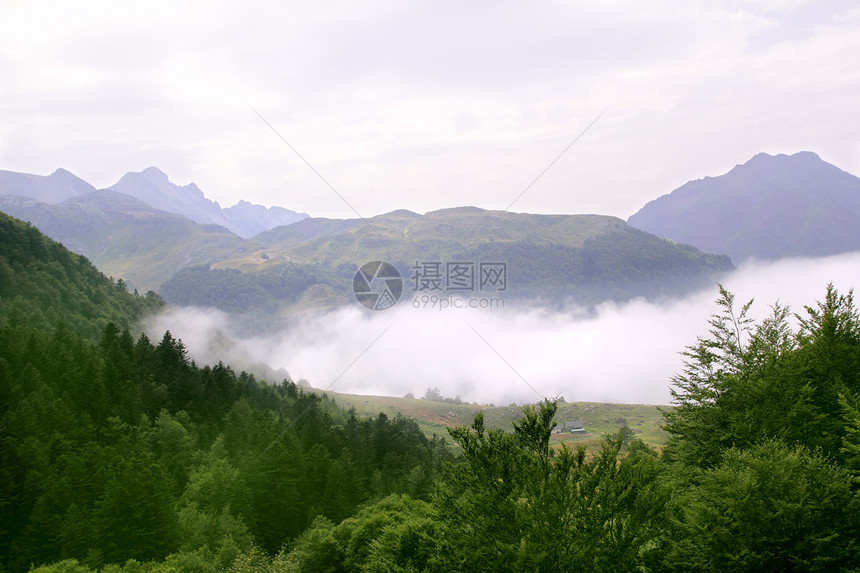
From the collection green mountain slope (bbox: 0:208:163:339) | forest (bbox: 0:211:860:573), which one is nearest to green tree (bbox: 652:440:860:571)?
forest (bbox: 0:211:860:573)

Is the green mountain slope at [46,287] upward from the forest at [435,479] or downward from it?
upward

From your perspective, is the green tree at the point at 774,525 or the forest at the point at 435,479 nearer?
the green tree at the point at 774,525

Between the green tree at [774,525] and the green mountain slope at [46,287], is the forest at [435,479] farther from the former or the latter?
the green mountain slope at [46,287]

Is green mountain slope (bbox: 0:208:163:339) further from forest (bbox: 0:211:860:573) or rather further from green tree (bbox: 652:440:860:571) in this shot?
green tree (bbox: 652:440:860:571)

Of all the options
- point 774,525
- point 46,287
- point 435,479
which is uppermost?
point 46,287

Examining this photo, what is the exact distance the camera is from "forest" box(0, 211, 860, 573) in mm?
26875

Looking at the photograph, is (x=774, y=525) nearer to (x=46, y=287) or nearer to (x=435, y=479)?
(x=435, y=479)

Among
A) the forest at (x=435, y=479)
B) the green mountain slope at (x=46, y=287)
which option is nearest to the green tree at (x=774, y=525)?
the forest at (x=435, y=479)

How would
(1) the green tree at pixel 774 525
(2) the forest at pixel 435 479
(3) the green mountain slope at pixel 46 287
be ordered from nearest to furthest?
1. (1) the green tree at pixel 774 525
2. (2) the forest at pixel 435 479
3. (3) the green mountain slope at pixel 46 287

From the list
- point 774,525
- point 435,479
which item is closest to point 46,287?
point 435,479

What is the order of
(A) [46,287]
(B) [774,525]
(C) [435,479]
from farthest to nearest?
(A) [46,287]
(C) [435,479]
(B) [774,525]

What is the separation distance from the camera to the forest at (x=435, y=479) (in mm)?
26875

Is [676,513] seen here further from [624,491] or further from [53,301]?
[53,301]

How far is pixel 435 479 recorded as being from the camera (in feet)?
201
